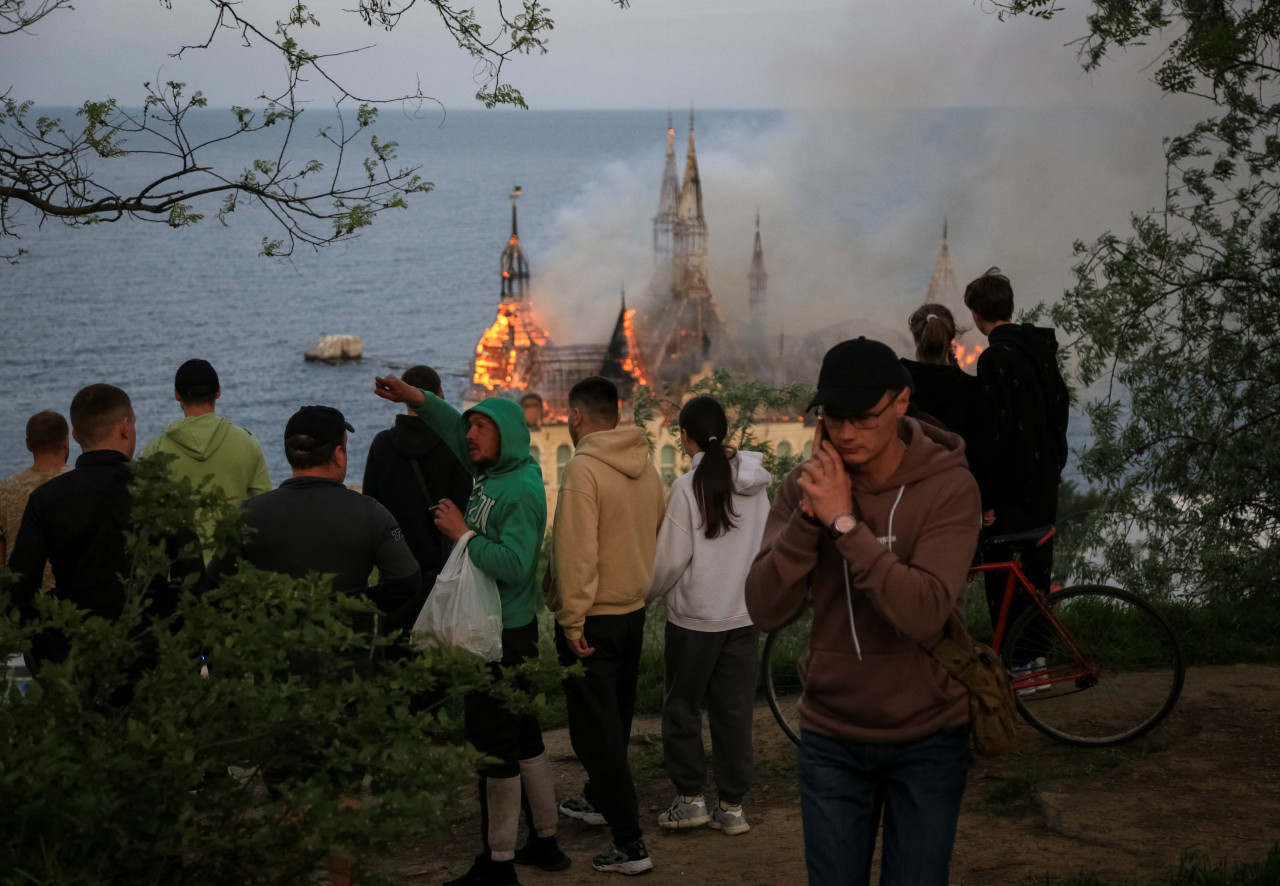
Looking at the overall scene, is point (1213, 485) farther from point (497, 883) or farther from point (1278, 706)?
point (497, 883)

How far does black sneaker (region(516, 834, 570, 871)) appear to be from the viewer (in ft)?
17.8

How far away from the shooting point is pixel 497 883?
511 centimetres

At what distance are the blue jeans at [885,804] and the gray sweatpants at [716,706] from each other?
2391 millimetres

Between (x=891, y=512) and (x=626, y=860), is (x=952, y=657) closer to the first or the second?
(x=891, y=512)

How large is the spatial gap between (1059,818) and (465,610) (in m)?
2.65

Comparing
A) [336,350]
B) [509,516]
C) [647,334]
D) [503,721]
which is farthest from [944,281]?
[503,721]

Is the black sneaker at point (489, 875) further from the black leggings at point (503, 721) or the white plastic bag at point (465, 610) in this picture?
the white plastic bag at point (465, 610)

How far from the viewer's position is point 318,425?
4.84m

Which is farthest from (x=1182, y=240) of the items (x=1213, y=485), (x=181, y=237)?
(x=181, y=237)

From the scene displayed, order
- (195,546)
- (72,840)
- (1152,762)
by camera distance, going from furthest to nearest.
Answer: (1152,762), (195,546), (72,840)

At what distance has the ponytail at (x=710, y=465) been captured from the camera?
5.59 metres

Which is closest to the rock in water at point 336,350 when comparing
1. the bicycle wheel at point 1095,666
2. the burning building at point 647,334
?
the burning building at point 647,334

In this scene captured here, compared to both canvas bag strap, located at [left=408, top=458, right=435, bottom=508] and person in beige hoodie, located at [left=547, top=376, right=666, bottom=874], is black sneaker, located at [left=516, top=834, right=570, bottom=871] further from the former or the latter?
canvas bag strap, located at [left=408, top=458, right=435, bottom=508]

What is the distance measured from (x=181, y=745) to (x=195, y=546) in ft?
2.30
